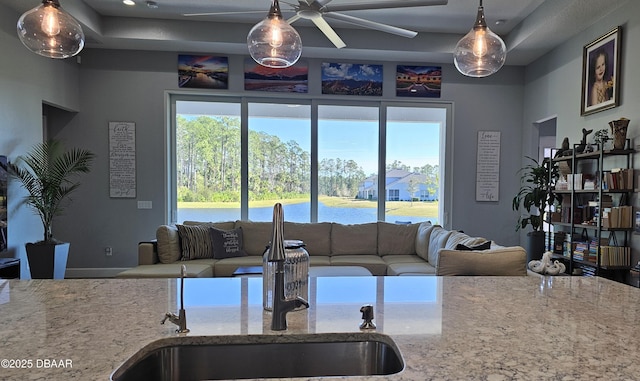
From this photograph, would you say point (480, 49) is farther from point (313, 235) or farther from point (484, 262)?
point (313, 235)

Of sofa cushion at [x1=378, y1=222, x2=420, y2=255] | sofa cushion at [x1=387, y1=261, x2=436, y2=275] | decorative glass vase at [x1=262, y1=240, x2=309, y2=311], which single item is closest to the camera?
decorative glass vase at [x1=262, y1=240, x2=309, y2=311]

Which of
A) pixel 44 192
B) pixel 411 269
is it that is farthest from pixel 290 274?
pixel 44 192

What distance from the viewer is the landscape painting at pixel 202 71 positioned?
5176mm

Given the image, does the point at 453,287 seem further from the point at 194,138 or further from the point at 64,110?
the point at 64,110

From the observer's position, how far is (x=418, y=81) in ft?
18.0

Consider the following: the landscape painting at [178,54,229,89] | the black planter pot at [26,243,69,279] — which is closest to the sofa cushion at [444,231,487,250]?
the landscape painting at [178,54,229,89]

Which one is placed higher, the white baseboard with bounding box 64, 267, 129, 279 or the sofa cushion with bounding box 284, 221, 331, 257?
the sofa cushion with bounding box 284, 221, 331, 257

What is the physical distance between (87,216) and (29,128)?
1434mm

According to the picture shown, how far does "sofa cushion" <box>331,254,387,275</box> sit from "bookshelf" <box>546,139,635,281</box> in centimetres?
198

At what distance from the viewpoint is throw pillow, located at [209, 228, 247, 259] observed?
169 inches

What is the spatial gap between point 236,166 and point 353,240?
2092 millimetres

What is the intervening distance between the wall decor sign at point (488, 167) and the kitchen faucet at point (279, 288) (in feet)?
17.1

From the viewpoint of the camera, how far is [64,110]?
5051 mm

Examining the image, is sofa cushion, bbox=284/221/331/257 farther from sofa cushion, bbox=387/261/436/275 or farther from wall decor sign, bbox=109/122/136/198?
wall decor sign, bbox=109/122/136/198
